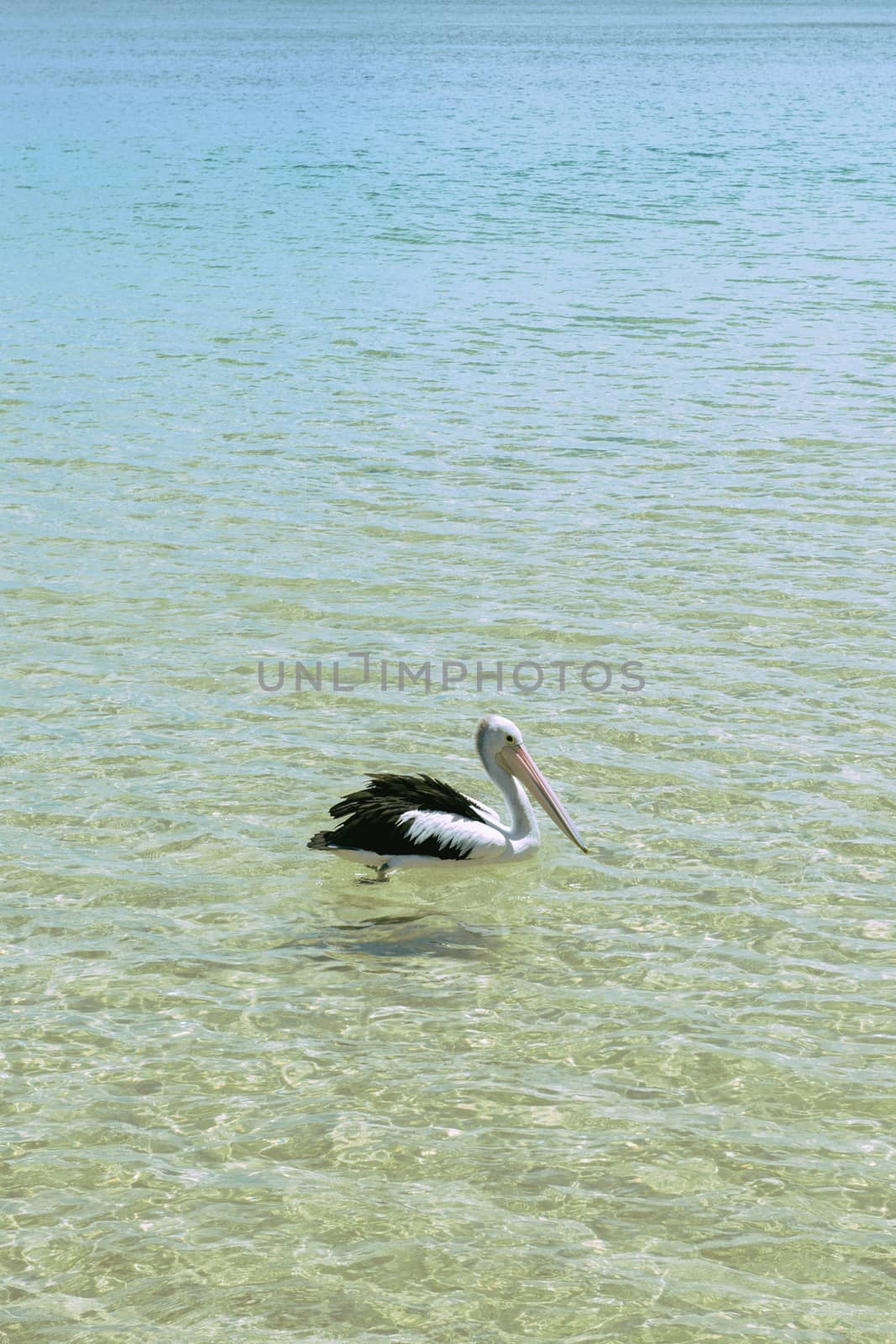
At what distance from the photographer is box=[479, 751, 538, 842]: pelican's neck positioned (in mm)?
7973

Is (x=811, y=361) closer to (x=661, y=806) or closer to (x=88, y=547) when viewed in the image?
(x=88, y=547)

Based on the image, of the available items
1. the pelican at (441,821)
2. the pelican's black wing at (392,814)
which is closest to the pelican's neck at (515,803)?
the pelican at (441,821)

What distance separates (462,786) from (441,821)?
106 cm

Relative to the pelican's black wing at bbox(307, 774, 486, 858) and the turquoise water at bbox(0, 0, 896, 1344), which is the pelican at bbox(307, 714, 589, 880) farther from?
the turquoise water at bbox(0, 0, 896, 1344)

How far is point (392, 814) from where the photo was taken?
7660mm

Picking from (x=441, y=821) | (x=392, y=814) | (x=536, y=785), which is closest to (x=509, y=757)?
(x=536, y=785)

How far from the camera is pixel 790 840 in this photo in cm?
800

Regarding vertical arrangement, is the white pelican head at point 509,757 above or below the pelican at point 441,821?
above

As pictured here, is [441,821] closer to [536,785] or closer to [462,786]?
[536,785]

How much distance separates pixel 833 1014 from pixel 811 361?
514 inches

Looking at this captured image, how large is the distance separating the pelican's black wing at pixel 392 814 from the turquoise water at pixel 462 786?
0.80 ft

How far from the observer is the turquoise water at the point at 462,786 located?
5.29 meters

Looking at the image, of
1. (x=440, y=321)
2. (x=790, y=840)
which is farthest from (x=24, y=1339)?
(x=440, y=321)

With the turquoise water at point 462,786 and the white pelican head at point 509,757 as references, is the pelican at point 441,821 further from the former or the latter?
the turquoise water at point 462,786
